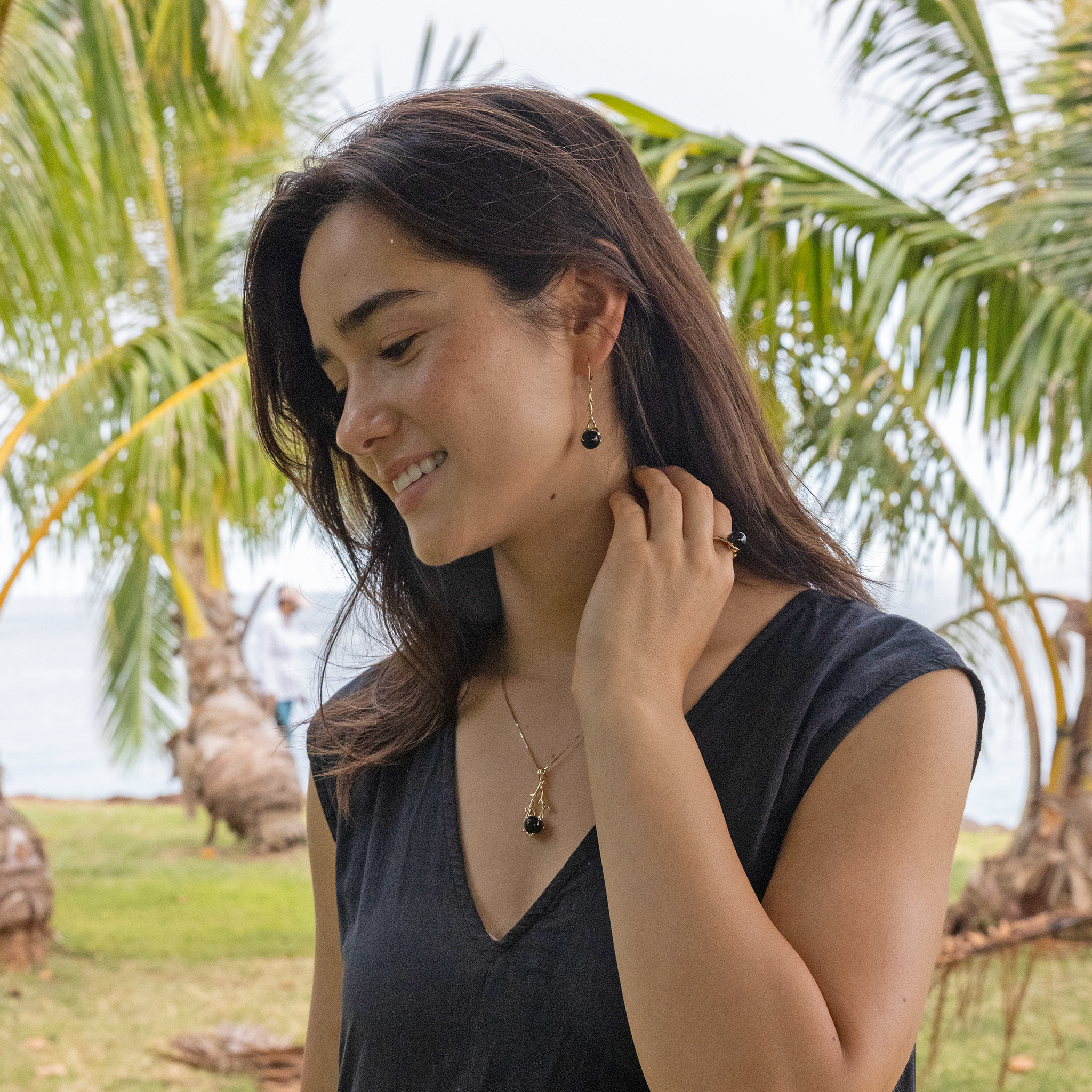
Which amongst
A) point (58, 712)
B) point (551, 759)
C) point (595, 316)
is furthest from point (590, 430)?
point (58, 712)

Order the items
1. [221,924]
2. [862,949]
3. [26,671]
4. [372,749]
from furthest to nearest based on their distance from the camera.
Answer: [26,671], [221,924], [372,749], [862,949]

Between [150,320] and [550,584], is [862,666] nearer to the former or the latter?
[550,584]

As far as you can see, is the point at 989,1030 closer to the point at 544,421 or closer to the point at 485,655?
the point at 485,655

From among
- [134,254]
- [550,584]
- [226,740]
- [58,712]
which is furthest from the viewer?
[58,712]

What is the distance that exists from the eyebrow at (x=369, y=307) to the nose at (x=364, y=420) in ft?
0.15

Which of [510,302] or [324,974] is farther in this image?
[324,974]

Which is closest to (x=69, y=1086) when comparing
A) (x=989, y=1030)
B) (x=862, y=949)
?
(x=989, y=1030)

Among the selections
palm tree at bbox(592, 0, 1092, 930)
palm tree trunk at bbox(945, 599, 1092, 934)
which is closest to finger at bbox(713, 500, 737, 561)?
palm tree at bbox(592, 0, 1092, 930)

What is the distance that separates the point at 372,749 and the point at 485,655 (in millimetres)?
163

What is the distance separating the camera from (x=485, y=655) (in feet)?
4.32

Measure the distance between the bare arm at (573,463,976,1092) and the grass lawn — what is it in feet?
10.8

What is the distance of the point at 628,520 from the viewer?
1.06 meters

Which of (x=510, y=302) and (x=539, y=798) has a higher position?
(x=510, y=302)

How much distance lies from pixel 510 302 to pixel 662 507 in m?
0.23
